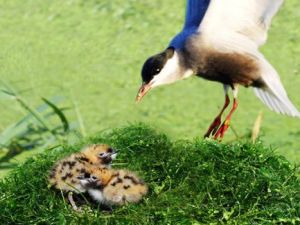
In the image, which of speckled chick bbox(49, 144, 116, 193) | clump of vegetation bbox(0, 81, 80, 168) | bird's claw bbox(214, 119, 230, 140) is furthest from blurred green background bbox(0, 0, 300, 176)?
speckled chick bbox(49, 144, 116, 193)

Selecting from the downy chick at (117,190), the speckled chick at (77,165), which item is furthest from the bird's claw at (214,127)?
the downy chick at (117,190)

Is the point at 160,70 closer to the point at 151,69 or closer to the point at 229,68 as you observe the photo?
the point at 151,69

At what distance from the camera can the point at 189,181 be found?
3338 mm

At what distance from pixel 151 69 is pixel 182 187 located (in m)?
1.12

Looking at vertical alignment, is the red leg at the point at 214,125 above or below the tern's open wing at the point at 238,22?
below

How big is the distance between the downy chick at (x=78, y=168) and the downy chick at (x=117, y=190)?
0.02 m

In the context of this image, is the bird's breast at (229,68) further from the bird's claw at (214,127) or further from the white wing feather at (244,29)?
the bird's claw at (214,127)

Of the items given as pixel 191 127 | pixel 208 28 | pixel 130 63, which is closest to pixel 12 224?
pixel 208 28

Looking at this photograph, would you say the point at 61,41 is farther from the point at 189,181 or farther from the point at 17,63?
the point at 189,181

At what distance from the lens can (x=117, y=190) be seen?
3.18m

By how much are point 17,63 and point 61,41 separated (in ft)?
0.85

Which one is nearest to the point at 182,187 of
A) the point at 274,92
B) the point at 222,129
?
the point at 222,129

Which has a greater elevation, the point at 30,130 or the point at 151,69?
the point at 151,69

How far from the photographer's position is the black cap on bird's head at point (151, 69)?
4.33m
